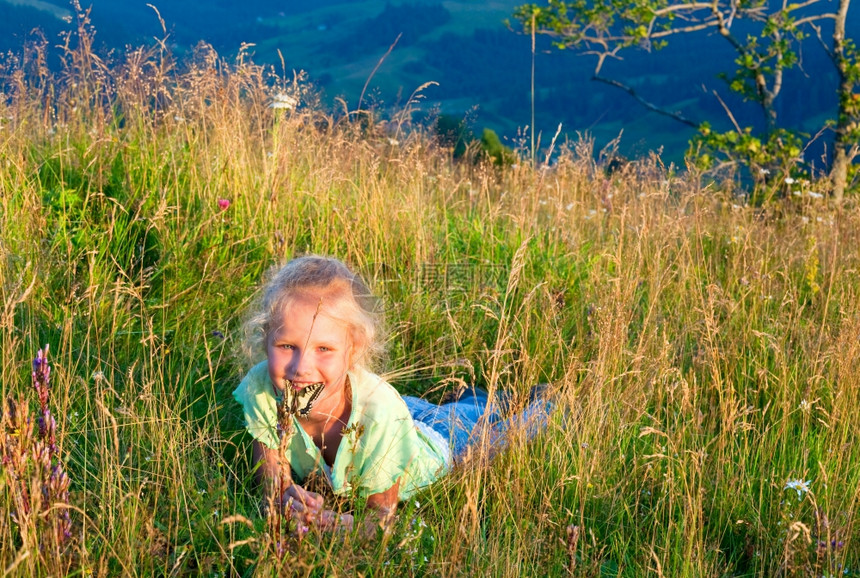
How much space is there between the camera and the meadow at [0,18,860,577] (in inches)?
75.3

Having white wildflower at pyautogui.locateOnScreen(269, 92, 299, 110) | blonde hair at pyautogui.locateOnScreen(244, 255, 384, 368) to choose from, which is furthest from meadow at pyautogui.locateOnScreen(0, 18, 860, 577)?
blonde hair at pyautogui.locateOnScreen(244, 255, 384, 368)

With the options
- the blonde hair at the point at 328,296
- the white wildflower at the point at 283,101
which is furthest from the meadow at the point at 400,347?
the blonde hair at the point at 328,296

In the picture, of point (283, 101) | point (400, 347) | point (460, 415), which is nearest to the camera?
point (460, 415)

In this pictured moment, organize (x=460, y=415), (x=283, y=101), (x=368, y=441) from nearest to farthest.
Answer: (x=368, y=441), (x=460, y=415), (x=283, y=101)

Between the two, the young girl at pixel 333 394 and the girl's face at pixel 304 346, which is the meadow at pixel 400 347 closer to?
the young girl at pixel 333 394

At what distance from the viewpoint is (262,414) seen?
8.20 ft

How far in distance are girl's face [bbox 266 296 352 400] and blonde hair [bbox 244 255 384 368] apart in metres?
0.03

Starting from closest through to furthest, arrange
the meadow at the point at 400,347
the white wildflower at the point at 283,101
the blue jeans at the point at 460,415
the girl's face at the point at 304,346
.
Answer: the meadow at the point at 400,347
the girl's face at the point at 304,346
the blue jeans at the point at 460,415
the white wildflower at the point at 283,101

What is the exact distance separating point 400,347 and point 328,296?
1.07 m

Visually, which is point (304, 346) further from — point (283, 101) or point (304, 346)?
point (283, 101)

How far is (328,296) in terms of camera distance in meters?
2.35

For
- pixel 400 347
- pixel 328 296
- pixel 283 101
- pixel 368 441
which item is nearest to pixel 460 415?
pixel 400 347

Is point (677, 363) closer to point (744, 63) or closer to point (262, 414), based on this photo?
point (262, 414)

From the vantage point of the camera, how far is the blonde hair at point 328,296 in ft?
7.66
